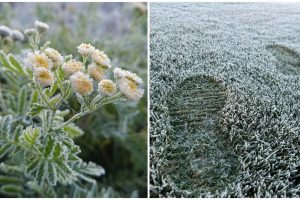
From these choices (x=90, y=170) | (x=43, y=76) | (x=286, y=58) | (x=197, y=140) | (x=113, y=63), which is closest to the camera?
(x=43, y=76)

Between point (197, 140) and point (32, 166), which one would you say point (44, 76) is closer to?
point (32, 166)

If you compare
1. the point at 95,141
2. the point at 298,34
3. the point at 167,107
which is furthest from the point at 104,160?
the point at 298,34

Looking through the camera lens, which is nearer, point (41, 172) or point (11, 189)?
point (41, 172)

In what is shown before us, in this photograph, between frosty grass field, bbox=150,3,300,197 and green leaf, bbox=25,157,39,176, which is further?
frosty grass field, bbox=150,3,300,197

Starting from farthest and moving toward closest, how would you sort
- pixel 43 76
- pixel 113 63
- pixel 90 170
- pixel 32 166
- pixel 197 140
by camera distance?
pixel 113 63 < pixel 197 140 < pixel 90 170 < pixel 32 166 < pixel 43 76

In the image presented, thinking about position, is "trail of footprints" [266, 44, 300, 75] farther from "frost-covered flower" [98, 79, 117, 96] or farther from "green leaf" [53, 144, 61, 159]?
"green leaf" [53, 144, 61, 159]

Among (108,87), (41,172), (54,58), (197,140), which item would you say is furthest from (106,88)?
(197,140)

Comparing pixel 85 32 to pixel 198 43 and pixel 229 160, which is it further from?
pixel 229 160

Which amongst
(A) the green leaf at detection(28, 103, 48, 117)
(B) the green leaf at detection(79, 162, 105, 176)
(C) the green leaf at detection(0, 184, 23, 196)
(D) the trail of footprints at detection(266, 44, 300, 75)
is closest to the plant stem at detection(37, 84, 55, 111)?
(A) the green leaf at detection(28, 103, 48, 117)
